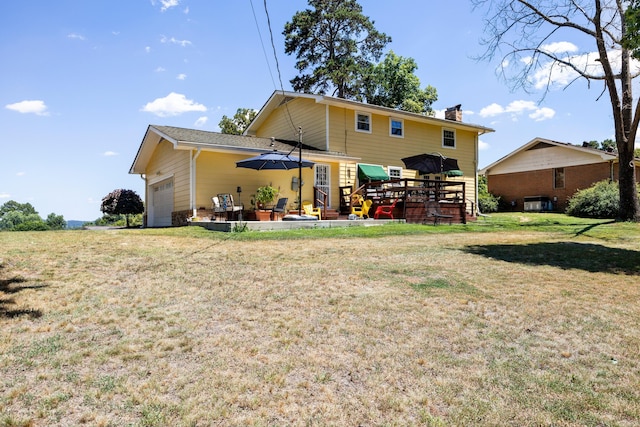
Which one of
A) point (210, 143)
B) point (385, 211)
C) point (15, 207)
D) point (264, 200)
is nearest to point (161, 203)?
point (210, 143)

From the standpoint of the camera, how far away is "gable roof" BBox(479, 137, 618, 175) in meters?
25.0

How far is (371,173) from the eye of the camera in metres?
18.4

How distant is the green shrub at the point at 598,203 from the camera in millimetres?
20203

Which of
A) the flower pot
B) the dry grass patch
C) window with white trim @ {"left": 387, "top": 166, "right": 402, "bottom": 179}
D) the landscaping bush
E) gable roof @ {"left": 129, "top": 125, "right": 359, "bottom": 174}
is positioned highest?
gable roof @ {"left": 129, "top": 125, "right": 359, "bottom": 174}

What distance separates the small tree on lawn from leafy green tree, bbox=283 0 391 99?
700 inches

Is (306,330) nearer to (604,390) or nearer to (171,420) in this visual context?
(171,420)

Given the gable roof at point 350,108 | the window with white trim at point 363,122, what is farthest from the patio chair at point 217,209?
the window with white trim at point 363,122

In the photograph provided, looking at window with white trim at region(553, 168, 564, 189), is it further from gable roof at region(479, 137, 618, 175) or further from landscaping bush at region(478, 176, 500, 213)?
landscaping bush at region(478, 176, 500, 213)

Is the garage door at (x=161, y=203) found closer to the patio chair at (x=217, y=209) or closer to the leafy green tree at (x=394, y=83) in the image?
the patio chair at (x=217, y=209)

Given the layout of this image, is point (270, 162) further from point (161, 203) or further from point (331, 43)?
point (331, 43)

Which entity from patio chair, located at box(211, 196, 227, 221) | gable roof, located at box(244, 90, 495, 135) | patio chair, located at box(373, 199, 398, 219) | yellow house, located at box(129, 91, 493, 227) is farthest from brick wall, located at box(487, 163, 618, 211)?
patio chair, located at box(211, 196, 227, 221)

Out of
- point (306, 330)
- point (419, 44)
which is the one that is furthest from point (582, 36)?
point (306, 330)

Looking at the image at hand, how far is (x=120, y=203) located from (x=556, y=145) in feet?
97.3

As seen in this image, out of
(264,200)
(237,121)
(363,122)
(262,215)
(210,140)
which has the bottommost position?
(262,215)
